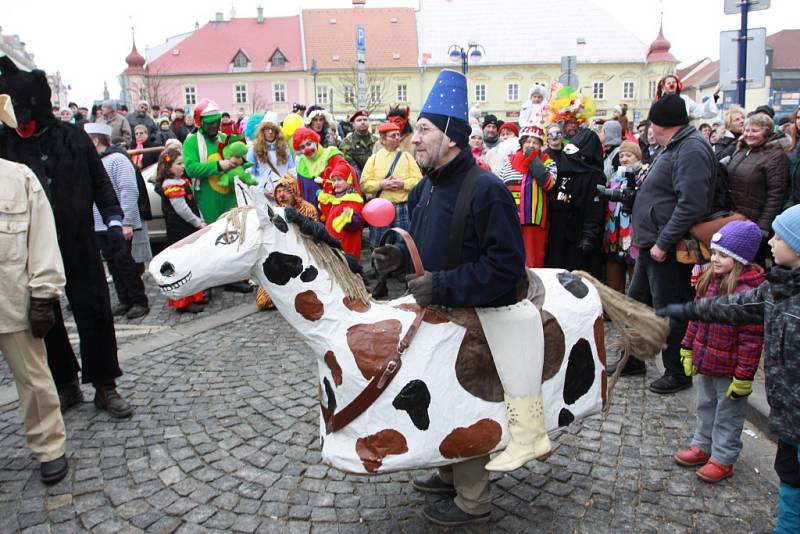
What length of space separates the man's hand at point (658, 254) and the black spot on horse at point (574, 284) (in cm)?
154

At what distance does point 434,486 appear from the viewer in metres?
3.44

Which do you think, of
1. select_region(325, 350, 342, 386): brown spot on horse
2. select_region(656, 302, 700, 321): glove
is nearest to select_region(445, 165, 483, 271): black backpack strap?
select_region(325, 350, 342, 386): brown spot on horse

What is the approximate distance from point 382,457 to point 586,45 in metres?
51.5

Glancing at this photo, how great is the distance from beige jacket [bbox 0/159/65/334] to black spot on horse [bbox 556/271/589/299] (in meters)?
3.03

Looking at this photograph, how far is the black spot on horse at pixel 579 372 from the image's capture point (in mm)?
2955

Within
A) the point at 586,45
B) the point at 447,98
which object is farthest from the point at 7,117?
the point at 586,45

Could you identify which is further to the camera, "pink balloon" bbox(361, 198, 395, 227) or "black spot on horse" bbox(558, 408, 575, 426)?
"black spot on horse" bbox(558, 408, 575, 426)

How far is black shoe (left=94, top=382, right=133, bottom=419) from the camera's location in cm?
441

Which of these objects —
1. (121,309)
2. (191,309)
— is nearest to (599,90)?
(191,309)

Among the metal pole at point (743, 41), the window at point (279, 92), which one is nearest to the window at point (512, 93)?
the window at point (279, 92)

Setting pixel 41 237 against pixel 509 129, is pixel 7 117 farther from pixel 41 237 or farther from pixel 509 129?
pixel 509 129

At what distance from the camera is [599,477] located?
3.59 meters

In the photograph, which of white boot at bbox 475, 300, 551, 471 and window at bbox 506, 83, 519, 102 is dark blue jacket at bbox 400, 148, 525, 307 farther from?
window at bbox 506, 83, 519, 102

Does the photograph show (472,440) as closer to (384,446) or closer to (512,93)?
(384,446)
